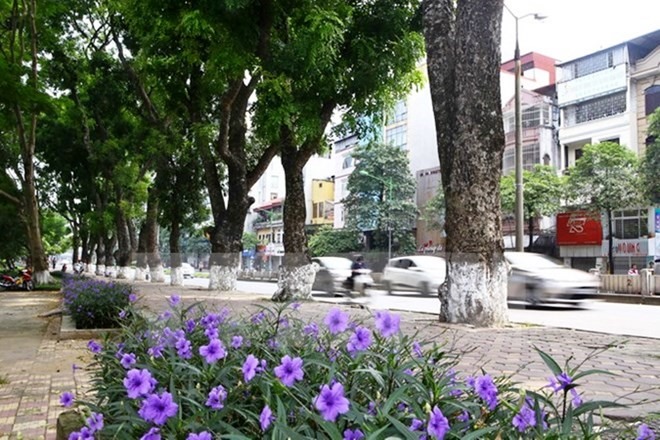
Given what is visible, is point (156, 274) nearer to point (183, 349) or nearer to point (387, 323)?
point (183, 349)

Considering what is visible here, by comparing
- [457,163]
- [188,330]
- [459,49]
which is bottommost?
[188,330]

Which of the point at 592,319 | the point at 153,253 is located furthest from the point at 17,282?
the point at 592,319

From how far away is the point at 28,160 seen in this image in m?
17.9

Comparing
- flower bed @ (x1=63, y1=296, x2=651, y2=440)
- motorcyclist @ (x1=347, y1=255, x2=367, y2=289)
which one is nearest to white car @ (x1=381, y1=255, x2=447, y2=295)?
motorcyclist @ (x1=347, y1=255, x2=367, y2=289)

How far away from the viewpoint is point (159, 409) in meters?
1.52

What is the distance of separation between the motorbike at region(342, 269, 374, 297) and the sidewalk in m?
6.37

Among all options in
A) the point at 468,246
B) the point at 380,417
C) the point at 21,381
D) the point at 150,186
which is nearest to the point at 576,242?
the point at 150,186

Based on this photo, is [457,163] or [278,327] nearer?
[278,327]

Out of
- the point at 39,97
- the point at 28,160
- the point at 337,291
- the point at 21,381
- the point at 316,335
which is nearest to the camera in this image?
the point at 316,335

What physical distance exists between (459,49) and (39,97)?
24.9 feet

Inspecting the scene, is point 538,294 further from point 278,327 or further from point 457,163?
point 278,327

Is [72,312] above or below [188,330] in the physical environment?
below

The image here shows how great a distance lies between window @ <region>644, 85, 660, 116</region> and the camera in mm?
27875

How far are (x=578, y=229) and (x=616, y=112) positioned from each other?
6.36 m
